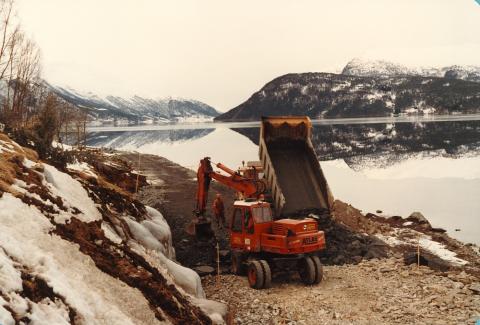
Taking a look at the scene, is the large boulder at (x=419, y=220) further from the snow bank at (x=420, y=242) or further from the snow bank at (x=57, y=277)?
the snow bank at (x=57, y=277)

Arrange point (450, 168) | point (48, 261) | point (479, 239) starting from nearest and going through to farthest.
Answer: point (48, 261)
point (479, 239)
point (450, 168)

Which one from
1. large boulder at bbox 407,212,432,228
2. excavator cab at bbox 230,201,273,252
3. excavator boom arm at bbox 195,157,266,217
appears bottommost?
large boulder at bbox 407,212,432,228

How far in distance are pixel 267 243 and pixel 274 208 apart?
3182 millimetres

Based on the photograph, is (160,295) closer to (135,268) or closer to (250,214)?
(135,268)

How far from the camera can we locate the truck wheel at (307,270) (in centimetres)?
1454

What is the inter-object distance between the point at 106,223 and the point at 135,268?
7.62 feet

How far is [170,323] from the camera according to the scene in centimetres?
839

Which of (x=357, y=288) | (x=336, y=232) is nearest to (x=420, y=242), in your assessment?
(x=336, y=232)

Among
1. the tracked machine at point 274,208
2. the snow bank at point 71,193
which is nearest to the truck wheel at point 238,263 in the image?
the tracked machine at point 274,208

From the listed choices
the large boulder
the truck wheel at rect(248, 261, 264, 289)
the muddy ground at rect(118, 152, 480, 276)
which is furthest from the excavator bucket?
the large boulder

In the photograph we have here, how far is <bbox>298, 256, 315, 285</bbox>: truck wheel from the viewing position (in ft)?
→ 47.7

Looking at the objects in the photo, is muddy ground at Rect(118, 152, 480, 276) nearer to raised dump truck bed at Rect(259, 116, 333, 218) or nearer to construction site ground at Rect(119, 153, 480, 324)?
construction site ground at Rect(119, 153, 480, 324)

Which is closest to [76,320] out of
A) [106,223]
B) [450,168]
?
[106,223]

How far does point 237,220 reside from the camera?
15859mm
